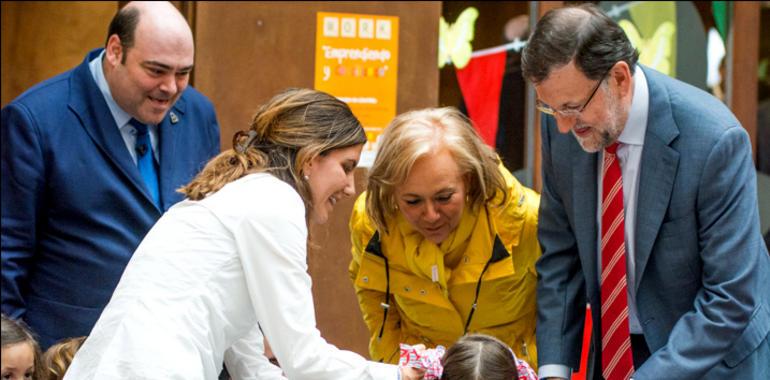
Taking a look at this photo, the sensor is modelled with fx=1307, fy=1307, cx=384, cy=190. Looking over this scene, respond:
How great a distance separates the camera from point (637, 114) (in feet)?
12.5

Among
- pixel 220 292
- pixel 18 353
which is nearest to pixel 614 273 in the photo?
pixel 220 292

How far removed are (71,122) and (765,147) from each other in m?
4.06

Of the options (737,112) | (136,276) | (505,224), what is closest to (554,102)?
(505,224)

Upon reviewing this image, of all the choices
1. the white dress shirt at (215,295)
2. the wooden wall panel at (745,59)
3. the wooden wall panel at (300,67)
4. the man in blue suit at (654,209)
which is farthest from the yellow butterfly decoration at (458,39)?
the white dress shirt at (215,295)

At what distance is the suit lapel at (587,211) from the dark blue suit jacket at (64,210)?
159 cm

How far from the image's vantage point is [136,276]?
3562 mm

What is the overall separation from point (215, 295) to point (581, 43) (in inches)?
48.6

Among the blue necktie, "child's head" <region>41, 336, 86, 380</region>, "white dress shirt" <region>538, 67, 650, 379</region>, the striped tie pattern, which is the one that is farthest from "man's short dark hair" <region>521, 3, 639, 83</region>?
"child's head" <region>41, 336, 86, 380</region>

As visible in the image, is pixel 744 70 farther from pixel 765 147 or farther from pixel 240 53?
pixel 240 53

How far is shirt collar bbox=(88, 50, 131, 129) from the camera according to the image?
475 centimetres

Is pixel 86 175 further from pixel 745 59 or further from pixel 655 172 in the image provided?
pixel 745 59

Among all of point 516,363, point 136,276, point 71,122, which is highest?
point 71,122

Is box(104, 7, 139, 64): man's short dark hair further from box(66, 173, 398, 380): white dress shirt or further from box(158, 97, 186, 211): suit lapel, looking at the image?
box(66, 173, 398, 380): white dress shirt

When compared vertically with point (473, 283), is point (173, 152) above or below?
above
